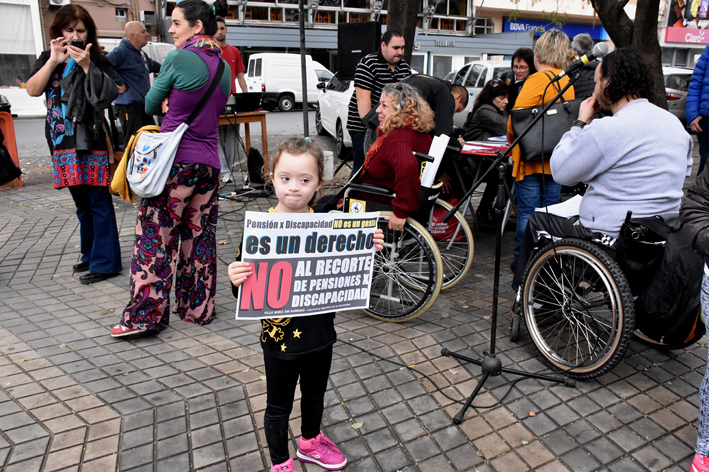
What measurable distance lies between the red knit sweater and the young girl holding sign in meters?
1.36

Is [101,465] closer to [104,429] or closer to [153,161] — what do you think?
[104,429]

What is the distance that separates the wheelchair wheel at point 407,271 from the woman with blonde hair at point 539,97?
93 cm

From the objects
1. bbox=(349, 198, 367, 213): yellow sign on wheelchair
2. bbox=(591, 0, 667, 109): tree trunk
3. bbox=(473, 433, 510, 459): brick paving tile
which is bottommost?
bbox=(473, 433, 510, 459): brick paving tile

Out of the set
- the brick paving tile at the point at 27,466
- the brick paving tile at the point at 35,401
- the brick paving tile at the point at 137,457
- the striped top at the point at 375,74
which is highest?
the striped top at the point at 375,74

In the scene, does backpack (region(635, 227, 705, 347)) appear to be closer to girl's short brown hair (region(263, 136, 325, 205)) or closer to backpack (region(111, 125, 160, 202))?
girl's short brown hair (region(263, 136, 325, 205))

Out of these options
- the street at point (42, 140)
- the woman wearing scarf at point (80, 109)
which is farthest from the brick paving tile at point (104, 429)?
the street at point (42, 140)

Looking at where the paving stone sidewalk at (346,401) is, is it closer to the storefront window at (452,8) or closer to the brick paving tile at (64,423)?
the brick paving tile at (64,423)

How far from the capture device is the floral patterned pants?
3.47 m

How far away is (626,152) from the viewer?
3.03 m

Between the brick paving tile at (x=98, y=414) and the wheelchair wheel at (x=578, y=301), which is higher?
the wheelchair wheel at (x=578, y=301)

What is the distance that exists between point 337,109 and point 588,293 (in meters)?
8.76

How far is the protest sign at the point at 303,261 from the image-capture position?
2064 millimetres

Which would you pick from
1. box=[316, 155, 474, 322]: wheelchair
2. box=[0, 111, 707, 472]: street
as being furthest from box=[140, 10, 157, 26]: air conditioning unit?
box=[316, 155, 474, 322]: wheelchair

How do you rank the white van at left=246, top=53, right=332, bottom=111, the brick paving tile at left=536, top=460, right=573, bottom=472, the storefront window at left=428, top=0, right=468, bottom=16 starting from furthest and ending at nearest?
the storefront window at left=428, top=0, right=468, bottom=16
the white van at left=246, top=53, right=332, bottom=111
the brick paving tile at left=536, top=460, right=573, bottom=472
